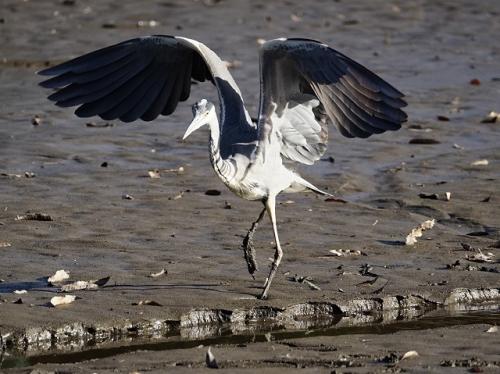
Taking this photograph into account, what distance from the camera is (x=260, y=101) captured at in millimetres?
8547

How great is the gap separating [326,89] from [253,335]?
1.76 m

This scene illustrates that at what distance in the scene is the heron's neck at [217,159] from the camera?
26.7 feet

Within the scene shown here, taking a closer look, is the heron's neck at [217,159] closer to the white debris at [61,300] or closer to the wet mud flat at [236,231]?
the wet mud flat at [236,231]

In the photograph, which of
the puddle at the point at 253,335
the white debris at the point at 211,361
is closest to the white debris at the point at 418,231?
the puddle at the point at 253,335

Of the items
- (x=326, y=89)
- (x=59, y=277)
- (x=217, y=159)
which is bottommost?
(x=59, y=277)

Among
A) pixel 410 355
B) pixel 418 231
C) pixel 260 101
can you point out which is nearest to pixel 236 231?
pixel 418 231

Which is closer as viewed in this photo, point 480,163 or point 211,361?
point 211,361

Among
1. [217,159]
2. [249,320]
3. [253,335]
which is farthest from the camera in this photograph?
[217,159]

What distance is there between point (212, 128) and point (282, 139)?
0.75 meters

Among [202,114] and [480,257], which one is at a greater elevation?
[202,114]

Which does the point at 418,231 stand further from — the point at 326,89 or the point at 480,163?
the point at 480,163

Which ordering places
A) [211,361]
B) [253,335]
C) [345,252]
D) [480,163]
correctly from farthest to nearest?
[480,163]
[345,252]
[253,335]
[211,361]

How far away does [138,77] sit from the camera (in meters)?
9.34

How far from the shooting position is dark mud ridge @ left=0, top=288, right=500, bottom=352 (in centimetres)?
741
